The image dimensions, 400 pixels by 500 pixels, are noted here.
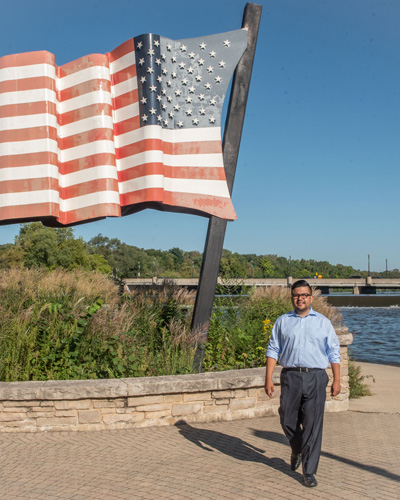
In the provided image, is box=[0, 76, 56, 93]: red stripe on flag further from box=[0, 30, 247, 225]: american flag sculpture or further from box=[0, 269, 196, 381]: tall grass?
box=[0, 269, 196, 381]: tall grass

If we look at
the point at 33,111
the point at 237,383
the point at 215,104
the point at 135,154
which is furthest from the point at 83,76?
the point at 237,383

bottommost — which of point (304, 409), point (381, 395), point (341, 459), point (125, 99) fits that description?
point (381, 395)

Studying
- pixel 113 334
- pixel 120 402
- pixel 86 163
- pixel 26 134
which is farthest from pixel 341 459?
pixel 26 134

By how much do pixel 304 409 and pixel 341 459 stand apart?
0.97 metres

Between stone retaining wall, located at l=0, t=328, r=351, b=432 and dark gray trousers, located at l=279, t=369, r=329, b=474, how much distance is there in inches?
74.5

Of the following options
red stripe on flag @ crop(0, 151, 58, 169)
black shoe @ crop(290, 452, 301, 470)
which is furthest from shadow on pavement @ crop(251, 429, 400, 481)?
red stripe on flag @ crop(0, 151, 58, 169)

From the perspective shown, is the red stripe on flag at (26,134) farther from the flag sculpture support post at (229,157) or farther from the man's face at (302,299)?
the man's face at (302,299)

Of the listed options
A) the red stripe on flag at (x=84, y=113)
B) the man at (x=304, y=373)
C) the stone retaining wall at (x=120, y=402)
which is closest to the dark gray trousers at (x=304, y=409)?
the man at (x=304, y=373)

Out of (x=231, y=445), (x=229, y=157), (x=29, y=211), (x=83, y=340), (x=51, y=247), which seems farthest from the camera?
(x=51, y=247)

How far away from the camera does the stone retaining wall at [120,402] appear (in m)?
5.76

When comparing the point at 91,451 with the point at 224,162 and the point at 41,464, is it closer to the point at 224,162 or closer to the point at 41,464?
the point at 41,464

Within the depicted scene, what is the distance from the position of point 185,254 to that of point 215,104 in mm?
177041

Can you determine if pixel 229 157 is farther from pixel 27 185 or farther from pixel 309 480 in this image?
pixel 309 480

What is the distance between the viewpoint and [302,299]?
177 inches
